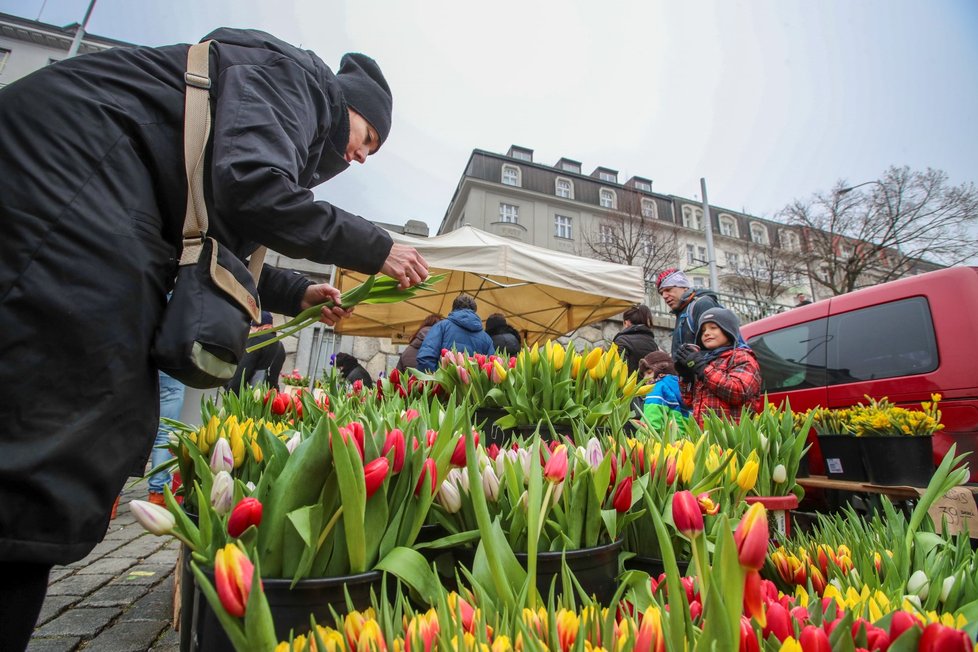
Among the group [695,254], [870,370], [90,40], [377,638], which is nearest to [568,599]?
[377,638]

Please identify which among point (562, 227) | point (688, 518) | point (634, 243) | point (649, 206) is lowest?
point (688, 518)

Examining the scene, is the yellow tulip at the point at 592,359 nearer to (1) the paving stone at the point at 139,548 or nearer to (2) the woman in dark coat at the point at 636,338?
(1) the paving stone at the point at 139,548

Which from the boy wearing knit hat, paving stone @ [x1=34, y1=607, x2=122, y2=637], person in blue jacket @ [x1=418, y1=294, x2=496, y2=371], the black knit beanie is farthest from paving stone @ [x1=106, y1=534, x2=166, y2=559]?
the boy wearing knit hat

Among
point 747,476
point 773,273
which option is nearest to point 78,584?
point 747,476

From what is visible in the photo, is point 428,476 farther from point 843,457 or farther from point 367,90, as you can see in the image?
point 843,457

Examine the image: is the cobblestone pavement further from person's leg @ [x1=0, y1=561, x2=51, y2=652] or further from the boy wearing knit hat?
the boy wearing knit hat

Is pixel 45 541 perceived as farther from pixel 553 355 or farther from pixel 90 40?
pixel 90 40

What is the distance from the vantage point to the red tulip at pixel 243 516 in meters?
0.61

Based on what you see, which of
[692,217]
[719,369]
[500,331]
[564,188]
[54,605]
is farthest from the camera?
[692,217]

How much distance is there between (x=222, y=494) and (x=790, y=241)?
25.7 metres

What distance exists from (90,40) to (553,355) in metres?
26.6

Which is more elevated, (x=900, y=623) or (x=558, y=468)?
(x=558, y=468)

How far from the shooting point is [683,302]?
4531 millimetres

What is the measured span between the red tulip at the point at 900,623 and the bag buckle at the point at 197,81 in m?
1.56
